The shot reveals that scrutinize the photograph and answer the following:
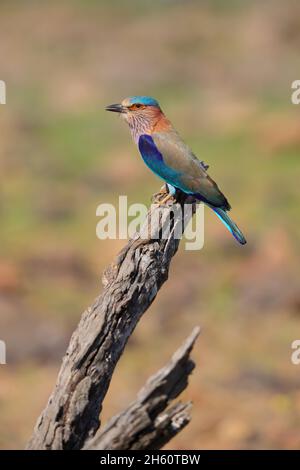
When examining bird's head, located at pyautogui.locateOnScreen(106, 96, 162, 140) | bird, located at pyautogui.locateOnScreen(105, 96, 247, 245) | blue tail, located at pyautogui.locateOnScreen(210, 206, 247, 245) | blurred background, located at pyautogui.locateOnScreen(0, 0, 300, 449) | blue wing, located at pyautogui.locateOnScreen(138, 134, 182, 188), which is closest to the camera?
blue tail, located at pyautogui.locateOnScreen(210, 206, 247, 245)

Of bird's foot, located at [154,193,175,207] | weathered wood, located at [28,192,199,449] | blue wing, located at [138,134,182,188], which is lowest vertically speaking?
weathered wood, located at [28,192,199,449]

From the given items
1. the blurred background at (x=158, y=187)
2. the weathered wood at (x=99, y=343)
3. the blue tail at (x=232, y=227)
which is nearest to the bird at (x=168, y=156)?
the blue tail at (x=232, y=227)

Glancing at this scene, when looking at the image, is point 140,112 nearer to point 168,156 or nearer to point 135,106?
point 135,106

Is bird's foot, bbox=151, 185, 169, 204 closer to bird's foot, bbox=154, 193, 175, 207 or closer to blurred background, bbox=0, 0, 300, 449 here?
bird's foot, bbox=154, 193, 175, 207

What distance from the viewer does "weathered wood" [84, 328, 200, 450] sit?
6.74 m

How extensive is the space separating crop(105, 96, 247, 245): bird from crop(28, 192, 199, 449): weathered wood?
3.72ft

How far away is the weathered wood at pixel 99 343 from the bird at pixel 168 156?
1.13 metres

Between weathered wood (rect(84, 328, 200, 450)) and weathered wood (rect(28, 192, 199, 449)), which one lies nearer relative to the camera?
weathered wood (rect(84, 328, 200, 450))

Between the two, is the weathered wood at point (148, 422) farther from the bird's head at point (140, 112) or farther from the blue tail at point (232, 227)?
the bird's head at point (140, 112)

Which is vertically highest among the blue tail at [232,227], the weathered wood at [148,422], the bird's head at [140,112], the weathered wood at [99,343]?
the bird's head at [140,112]

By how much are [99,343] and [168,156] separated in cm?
254

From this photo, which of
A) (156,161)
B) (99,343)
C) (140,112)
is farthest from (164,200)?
(99,343)

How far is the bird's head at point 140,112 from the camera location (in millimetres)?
9477

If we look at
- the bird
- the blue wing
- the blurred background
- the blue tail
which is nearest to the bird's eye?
the bird
